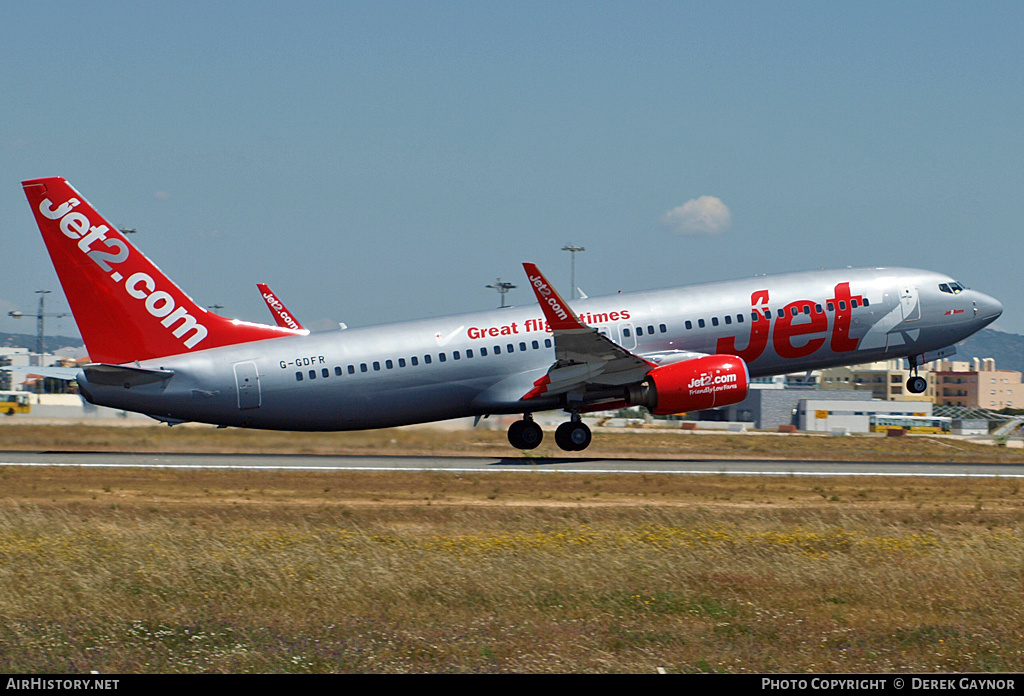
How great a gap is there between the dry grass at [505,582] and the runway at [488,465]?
20.9 feet

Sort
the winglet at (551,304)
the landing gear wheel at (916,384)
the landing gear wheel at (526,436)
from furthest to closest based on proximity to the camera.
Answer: the landing gear wheel at (916,384)
the landing gear wheel at (526,436)
the winglet at (551,304)

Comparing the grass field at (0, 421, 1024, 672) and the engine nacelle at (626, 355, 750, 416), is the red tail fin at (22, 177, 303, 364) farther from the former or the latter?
the engine nacelle at (626, 355, 750, 416)

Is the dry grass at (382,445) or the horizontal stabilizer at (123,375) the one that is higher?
the horizontal stabilizer at (123,375)

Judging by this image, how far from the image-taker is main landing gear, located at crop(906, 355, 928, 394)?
4034 cm

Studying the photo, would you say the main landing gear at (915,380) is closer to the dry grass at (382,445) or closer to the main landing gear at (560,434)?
the dry grass at (382,445)

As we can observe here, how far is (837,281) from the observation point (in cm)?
3906

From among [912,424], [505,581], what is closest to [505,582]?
[505,581]

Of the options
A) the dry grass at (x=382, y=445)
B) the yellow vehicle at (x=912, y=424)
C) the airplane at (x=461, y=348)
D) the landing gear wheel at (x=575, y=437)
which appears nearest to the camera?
the airplane at (x=461, y=348)

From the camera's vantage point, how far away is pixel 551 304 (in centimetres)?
3441

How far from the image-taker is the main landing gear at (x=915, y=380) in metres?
40.3

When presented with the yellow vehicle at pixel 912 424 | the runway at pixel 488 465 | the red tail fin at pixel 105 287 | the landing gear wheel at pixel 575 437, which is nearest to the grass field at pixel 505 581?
the runway at pixel 488 465

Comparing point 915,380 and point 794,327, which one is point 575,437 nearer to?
point 794,327
